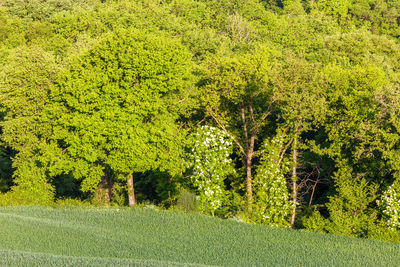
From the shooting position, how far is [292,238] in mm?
23703

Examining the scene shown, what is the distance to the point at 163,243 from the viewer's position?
71.8 feet

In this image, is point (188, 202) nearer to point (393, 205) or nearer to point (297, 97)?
point (297, 97)

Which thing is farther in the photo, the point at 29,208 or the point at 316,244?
the point at 29,208

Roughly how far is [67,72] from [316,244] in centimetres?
2217

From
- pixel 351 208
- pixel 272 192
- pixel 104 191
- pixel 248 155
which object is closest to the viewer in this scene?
pixel 351 208

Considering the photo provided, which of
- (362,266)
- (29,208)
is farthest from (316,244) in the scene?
(29,208)

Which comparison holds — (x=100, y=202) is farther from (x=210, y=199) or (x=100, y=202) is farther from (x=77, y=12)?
(x=77, y=12)

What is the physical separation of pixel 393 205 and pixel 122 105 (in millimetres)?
19103

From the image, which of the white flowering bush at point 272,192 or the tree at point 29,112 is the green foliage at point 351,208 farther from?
the tree at point 29,112

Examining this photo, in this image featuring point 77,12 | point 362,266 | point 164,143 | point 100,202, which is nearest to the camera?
point 362,266

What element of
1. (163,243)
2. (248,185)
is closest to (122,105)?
(248,185)

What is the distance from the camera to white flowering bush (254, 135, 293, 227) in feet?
115

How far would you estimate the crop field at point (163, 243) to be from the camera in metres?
19.0

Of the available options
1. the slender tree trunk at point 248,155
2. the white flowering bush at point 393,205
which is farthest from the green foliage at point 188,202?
the white flowering bush at point 393,205
